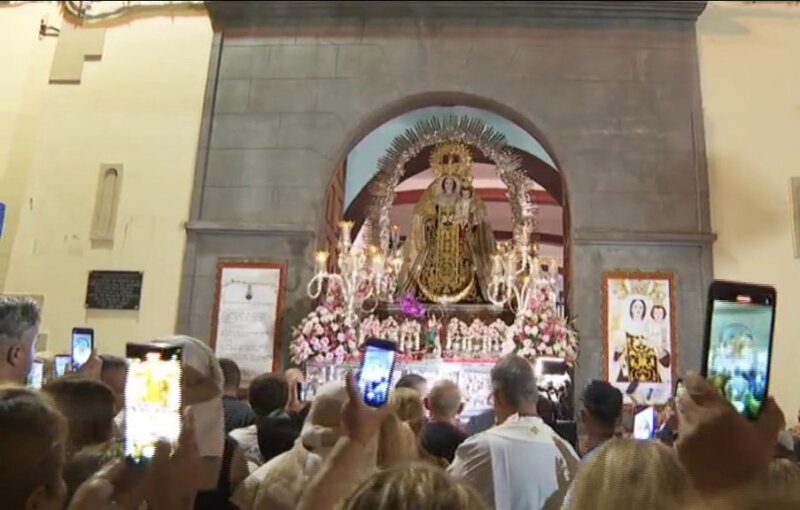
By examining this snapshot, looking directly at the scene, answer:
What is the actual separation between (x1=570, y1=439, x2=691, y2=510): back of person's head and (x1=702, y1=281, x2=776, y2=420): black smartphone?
0.60 feet

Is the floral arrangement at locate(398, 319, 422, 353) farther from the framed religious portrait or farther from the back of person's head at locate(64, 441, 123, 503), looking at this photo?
the back of person's head at locate(64, 441, 123, 503)

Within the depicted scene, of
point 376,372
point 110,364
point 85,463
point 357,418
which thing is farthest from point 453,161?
point 357,418

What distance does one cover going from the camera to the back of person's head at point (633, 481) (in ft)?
4.36

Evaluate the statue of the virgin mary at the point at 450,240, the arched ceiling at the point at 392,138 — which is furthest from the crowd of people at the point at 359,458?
the arched ceiling at the point at 392,138

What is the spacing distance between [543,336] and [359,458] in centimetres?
577

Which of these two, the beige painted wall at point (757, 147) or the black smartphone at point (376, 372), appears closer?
the black smartphone at point (376, 372)

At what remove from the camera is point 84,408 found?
7.10 ft

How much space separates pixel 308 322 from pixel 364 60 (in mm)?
3349

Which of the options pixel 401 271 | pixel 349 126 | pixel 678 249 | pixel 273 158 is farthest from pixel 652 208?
pixel 273 158

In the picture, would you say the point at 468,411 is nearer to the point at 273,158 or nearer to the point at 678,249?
the point at 678,249

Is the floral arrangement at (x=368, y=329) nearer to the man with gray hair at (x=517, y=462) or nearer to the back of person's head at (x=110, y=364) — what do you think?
the back of person's head at (x=110, y=364)

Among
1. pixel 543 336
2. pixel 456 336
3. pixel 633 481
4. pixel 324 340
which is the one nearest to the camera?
pixel 633 481

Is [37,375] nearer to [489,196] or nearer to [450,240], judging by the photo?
[450,240]

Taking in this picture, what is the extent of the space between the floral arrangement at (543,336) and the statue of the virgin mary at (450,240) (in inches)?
49.3
